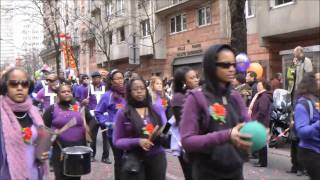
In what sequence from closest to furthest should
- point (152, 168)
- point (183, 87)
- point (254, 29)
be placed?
point (152, 168) → point (183, 87) → point (254, 29)

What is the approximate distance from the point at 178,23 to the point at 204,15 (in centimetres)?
341

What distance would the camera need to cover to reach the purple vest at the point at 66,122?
6.43 metres

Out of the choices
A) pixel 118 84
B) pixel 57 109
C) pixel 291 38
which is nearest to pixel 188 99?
pixel 57 109

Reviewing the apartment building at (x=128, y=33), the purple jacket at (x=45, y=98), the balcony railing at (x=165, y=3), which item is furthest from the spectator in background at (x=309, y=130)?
the balcony railing at (x=165, y=3)

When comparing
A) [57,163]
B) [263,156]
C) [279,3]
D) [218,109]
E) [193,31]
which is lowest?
[263,156]

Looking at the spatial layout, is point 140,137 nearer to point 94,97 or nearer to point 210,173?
point 210,173

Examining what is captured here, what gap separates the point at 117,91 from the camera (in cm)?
788

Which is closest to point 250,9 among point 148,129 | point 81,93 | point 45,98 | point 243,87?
point 243,87

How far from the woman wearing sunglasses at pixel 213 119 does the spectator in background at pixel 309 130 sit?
164 cm

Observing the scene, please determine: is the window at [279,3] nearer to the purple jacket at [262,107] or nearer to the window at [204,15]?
the window at [204,15]

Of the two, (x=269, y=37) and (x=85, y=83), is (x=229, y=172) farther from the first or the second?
(x=269, y=37)

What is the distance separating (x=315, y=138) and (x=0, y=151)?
3054 mm

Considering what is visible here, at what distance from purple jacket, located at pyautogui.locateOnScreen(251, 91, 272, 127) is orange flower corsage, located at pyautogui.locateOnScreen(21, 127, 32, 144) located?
6.10 m

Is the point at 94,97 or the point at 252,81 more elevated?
the point at 252,81
